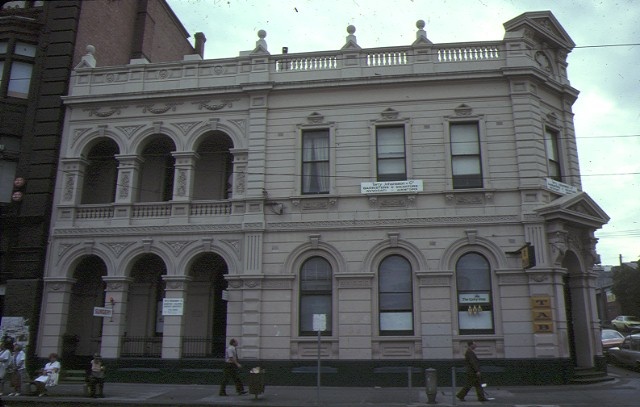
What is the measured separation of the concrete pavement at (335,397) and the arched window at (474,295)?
208 cm

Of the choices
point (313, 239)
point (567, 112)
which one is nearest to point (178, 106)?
point (313, 239)

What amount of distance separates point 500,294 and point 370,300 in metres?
4.37

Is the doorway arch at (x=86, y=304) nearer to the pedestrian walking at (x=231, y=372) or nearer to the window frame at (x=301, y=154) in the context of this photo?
the pedestrian walking at (x=231, y=372)

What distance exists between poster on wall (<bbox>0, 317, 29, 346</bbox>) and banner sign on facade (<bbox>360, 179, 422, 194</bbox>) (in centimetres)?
1341

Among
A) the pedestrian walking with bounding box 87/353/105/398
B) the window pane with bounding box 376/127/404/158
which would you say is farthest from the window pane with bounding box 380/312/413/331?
the pedestrian walking with bounding box 87/353/105/398

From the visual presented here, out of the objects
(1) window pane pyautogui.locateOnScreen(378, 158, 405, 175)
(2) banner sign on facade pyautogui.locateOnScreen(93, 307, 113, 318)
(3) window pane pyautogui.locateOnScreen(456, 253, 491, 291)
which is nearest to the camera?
(2) banner sign on facade pyautogui.locateOnScreen(93, 307, 113, 318)

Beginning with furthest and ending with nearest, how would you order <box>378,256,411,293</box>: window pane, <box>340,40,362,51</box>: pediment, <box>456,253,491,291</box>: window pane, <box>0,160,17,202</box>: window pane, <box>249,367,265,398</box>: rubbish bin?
<box>0,160,17,202</box>: window pane, <box>340,40,362,51</box>: pediment, <box>378,256,411,293</box>: window pane, <box>456,253,491,291</box>: window pane, <box>249,367,265,398</box>: rubbish bin

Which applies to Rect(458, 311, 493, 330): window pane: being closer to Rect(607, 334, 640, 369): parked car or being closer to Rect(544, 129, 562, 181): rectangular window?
Rect(544, 129, 562, 181): rectangular window

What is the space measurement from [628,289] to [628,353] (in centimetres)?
3015

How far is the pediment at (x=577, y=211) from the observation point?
18125 millimetres

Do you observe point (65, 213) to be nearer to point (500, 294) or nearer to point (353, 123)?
point (353, 123)

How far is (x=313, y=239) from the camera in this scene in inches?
763

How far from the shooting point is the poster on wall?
19781 mm

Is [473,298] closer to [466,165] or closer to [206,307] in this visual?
[466,165]
